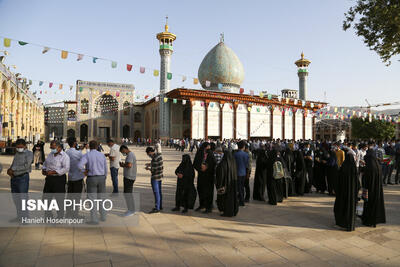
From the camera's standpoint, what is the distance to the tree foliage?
38062 mm

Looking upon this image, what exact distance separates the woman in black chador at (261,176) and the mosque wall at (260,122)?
23.0 metres

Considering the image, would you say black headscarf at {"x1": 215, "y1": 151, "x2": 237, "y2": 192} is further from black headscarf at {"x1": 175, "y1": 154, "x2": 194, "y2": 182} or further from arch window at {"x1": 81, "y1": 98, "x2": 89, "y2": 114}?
arch window at {"x1": 81, "y1": 98, "x2": 89, "y2": 114}

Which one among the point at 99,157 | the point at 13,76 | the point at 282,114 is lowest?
the point at 99,157

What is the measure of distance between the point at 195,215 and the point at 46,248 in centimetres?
254

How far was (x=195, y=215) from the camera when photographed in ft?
16.3

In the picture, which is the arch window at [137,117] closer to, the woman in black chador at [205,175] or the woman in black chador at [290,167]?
the woman in black chador at [290,167]

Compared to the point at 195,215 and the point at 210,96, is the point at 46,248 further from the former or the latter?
the point at 210,96

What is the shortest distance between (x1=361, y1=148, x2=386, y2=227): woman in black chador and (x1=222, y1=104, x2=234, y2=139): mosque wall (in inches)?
902

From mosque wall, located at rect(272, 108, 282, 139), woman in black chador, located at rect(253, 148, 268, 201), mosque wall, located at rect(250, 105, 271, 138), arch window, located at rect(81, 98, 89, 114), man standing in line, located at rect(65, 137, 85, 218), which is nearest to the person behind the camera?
man standing in line, located at rect(65, 137, 85, 218)

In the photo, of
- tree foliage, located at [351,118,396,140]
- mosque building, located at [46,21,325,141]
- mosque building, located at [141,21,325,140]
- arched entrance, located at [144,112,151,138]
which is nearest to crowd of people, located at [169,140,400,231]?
mosque building, located at [46,21,325,141]

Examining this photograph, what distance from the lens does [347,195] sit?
4.26 metres

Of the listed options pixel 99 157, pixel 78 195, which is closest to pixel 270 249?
pixel 99 157

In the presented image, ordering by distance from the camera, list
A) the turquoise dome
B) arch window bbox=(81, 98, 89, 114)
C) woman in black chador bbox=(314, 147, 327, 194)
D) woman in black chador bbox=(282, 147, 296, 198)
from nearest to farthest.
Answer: woman in black chador bbox=(282, 147, 296, 198), woman in black chador bbox=(314, 147, 327, 194), the turquoise dome, arch window bbox=(81, 98, 89, 114)

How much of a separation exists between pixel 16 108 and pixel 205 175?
27922mm
